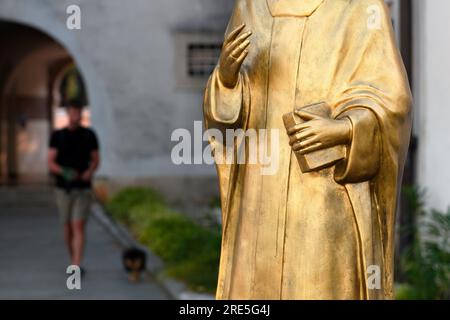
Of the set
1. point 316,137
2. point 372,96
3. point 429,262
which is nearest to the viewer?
point 316,137

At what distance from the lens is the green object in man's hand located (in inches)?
357

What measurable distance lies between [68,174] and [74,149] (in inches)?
11.2

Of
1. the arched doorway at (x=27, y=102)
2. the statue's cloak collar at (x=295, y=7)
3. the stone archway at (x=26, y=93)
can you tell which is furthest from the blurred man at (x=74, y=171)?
the arched doorway at (x=27, y=102)

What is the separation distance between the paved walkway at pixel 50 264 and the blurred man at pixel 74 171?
499 millimetres

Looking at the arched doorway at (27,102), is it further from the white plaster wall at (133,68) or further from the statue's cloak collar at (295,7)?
the statue's cloak collar at (295,7)

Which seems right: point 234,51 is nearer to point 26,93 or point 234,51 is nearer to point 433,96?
point 433,96

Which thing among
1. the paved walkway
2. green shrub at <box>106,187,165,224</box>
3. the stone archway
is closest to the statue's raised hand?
the paved walkway

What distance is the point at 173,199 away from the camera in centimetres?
1645

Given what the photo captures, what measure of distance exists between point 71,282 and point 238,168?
19.7 feet

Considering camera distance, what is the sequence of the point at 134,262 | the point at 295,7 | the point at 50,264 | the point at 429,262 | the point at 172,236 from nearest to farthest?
1. the point at 295,7
2. the point at 429,262
3. the point at 134,262
4. the point at 50,264
5. the point at 172,236

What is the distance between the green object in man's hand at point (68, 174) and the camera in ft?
29.8

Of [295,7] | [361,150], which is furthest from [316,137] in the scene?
[295,7]

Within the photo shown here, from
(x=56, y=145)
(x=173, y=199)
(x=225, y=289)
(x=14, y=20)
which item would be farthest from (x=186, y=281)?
(x=14, y=20)

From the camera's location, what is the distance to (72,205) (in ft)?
29.9
